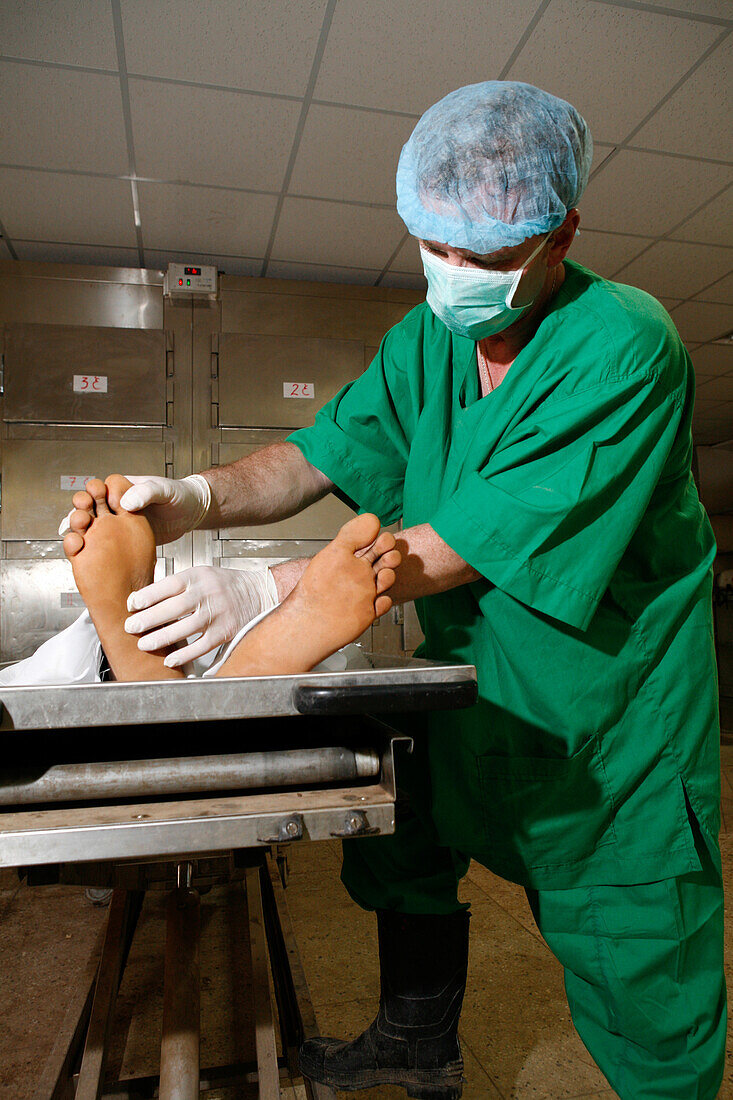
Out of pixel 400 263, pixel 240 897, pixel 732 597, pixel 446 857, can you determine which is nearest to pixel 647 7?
pixel 400 263

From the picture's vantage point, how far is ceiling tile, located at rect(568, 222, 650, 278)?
2.83m

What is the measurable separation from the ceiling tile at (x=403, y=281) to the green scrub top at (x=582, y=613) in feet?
7.44

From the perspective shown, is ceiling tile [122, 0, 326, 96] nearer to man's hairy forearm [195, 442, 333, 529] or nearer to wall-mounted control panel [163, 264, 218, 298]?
wall-mounted control panel [163, 264, 218, 298]

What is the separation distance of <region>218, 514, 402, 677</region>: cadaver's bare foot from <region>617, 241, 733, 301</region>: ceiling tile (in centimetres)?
287

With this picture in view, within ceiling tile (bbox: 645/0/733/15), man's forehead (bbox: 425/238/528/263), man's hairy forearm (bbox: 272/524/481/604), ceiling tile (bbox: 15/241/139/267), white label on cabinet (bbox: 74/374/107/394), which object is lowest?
man's hairy forearm (bbox: 272/524/481/604)

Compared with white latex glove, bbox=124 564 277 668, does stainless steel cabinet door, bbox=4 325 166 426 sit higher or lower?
higher

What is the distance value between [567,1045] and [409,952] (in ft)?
1.74

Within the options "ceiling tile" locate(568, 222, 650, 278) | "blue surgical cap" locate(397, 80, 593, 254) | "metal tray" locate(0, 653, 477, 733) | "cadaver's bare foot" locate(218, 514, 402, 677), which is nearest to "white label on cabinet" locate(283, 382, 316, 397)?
"ceiling tile" locate(568, 222, 650, 278)

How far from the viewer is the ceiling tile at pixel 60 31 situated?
5.70ft

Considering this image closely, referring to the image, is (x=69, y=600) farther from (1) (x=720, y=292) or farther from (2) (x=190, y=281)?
(1) (x=720, y=292)

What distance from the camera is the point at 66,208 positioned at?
251cm

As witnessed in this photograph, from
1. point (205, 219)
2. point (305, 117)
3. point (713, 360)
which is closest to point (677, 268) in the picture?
point (713, 360)

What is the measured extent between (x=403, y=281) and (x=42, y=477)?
1.80m

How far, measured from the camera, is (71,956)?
5.34 feet
